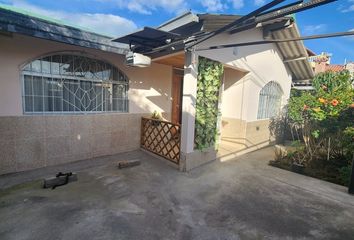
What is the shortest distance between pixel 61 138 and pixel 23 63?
2.13 metres

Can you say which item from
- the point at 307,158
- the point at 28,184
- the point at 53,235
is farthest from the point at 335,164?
the point at 28,184

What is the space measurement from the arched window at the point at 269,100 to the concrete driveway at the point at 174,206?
365 cm

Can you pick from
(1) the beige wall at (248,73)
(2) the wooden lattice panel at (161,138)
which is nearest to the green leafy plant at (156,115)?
(2) the wooden lattice panel at (161,138)

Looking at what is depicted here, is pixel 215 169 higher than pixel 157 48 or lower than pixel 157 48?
lower

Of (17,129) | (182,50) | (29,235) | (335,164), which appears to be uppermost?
(182,50)

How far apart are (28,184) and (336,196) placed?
702 centimetres

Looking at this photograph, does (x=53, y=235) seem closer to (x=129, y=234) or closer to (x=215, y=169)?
(x=129, y=234)

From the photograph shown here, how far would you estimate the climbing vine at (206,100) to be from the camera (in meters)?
5.41

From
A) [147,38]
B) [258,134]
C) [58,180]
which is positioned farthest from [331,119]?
[58,180]

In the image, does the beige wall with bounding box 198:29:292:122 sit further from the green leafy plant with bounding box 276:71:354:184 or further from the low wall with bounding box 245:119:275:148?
the green leafy plant with bounding box 276:71:354:184

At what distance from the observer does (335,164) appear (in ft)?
19.0

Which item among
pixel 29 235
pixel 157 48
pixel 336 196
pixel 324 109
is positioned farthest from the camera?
pixel 324 109

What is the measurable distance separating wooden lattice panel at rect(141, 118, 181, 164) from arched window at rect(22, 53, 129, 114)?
3.55 feet

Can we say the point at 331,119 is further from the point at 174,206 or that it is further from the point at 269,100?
the point at 174,206
